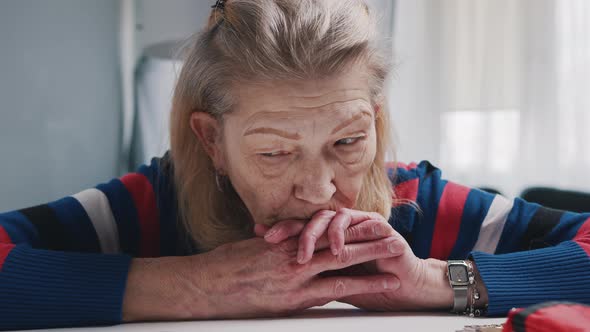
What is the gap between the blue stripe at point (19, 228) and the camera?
121 cm

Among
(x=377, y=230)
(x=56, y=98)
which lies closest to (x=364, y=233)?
(x=377, y=230)

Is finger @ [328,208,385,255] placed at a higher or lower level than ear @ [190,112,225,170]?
lower

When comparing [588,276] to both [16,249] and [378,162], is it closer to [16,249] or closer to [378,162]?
[378,162]

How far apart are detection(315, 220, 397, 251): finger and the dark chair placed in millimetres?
990

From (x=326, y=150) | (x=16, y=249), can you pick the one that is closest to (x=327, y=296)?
(x=326, y=150)

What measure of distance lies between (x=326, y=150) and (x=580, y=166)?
2.39 metres

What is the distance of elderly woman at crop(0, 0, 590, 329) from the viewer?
41.1 inches

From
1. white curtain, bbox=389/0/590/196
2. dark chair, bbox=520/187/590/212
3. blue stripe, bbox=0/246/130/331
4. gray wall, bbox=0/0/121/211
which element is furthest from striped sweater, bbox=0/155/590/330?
white curtain, bbox=389/0/590/196

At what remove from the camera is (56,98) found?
2.11 meters

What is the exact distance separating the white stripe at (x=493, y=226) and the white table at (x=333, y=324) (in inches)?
16.8

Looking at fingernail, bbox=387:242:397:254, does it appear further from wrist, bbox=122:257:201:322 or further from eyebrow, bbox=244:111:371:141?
wrist, bbox=122:257:201:322

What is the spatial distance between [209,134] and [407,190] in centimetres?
52

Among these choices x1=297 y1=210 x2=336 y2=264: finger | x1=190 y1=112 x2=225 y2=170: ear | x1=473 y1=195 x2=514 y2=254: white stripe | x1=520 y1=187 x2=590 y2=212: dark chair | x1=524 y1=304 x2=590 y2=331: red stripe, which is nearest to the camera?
x1=524 y1=304 x2=590 y2=331: red stripe

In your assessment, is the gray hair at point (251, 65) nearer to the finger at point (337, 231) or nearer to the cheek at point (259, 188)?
the cheek at point (259, 188)
